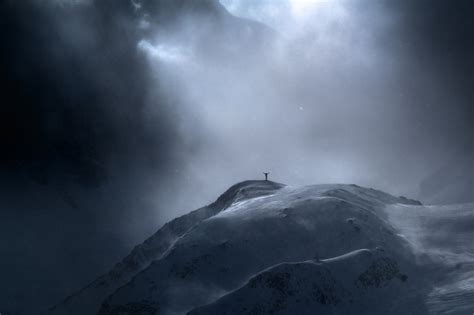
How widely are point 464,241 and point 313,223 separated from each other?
1970cm

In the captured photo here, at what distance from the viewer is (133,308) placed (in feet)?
223

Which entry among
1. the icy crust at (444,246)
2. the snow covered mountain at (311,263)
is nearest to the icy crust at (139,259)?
the snow covered mountain at (311,263)

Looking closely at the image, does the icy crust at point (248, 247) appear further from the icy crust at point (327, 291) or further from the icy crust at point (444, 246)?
the icy crust at point (327, 291)

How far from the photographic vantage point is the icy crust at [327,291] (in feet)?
196

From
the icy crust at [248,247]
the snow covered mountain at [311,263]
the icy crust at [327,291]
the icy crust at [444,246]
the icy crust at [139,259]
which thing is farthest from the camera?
the icy crust at [139,259]

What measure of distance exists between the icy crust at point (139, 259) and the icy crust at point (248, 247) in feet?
40.2

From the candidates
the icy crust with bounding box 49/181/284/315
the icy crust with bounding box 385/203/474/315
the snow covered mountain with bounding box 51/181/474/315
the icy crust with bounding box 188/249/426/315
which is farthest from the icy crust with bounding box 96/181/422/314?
the icy crust with bounding box 49/181/284/315

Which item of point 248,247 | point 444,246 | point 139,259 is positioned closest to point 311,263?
point 248,247

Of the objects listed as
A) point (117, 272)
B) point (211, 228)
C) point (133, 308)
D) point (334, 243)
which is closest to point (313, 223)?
point (334, 243)

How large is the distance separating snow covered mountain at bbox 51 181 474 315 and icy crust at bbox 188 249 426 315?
11 cm

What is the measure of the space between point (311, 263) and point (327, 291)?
411cm

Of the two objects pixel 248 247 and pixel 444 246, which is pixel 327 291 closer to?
pixel 248 247

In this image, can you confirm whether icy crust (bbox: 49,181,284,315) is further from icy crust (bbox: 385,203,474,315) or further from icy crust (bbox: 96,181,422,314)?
icy crust (bbox: 385,203,474,315)

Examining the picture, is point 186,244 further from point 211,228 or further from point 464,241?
point 464,241
